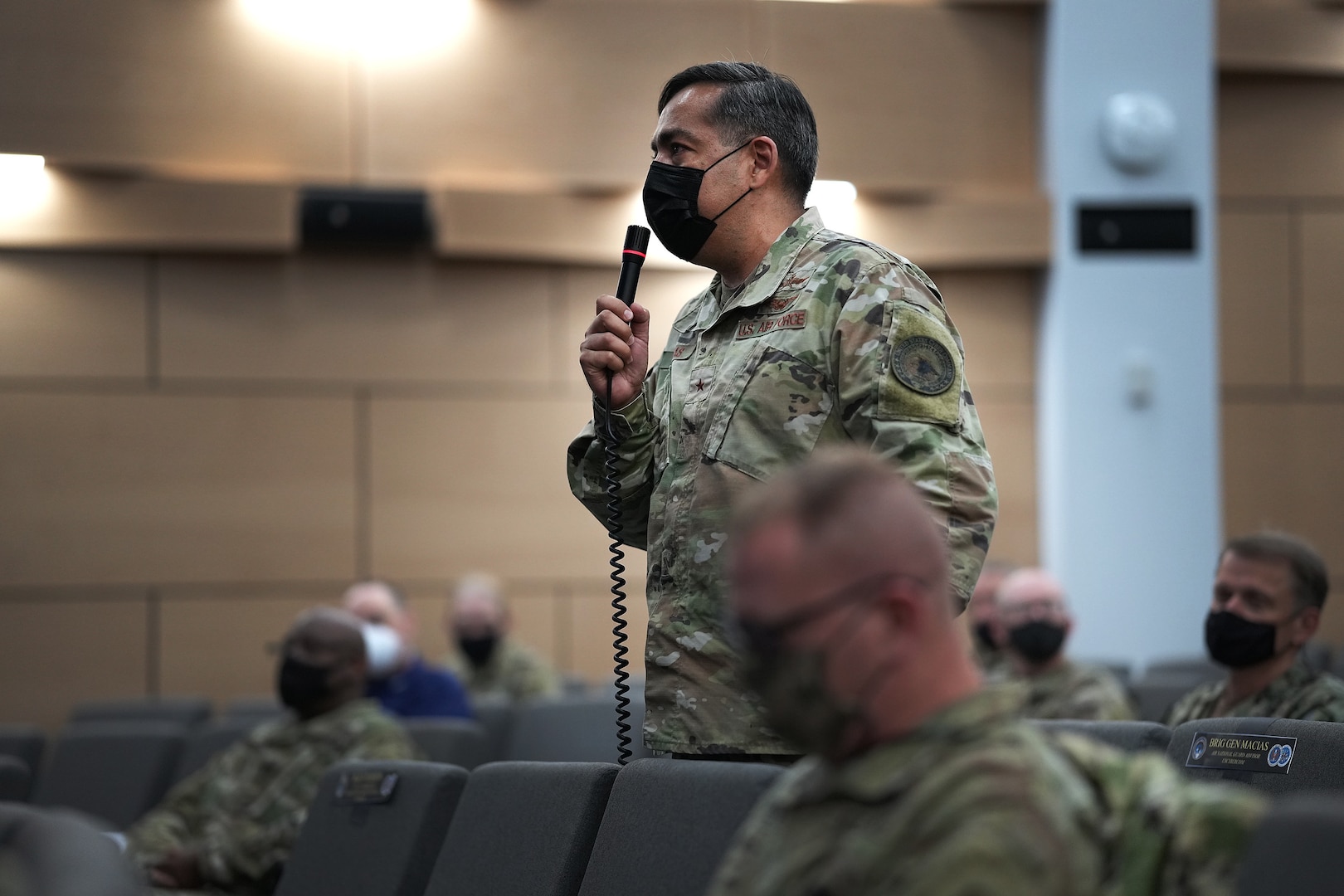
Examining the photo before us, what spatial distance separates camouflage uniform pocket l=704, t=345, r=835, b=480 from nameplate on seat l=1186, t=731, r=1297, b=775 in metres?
0.64

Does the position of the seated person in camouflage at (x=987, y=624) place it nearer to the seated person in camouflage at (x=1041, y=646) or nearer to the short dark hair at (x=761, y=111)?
the seated person in camouflage at (x=1041, y=646)

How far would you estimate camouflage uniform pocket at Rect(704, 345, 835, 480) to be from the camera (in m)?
1.92

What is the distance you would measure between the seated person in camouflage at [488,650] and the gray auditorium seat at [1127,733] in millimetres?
4204

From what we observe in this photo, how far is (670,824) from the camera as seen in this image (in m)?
1.57

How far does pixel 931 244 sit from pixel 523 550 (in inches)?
95.0

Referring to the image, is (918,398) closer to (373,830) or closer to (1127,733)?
(1127,733)

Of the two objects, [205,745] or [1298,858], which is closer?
[1298,858]

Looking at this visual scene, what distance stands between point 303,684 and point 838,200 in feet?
14.0

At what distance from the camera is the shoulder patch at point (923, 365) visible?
1.84m

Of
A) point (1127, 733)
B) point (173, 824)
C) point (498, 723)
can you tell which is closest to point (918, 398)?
point (1127, 733)

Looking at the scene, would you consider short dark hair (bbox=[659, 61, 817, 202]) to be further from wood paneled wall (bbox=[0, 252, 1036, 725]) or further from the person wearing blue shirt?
wood paneled wall (bbox=[0, 252, 1036, 725])

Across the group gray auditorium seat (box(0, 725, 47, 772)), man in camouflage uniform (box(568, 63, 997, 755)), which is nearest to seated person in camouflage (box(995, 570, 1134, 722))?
man in camouflage uniform (box(568, 63, 997, 755))

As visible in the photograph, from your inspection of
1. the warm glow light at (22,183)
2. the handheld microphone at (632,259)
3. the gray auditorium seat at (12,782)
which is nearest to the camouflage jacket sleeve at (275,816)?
the gray auditorium seat at (12,782)

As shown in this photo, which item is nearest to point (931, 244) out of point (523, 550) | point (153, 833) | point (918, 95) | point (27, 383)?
point (918, 95)
